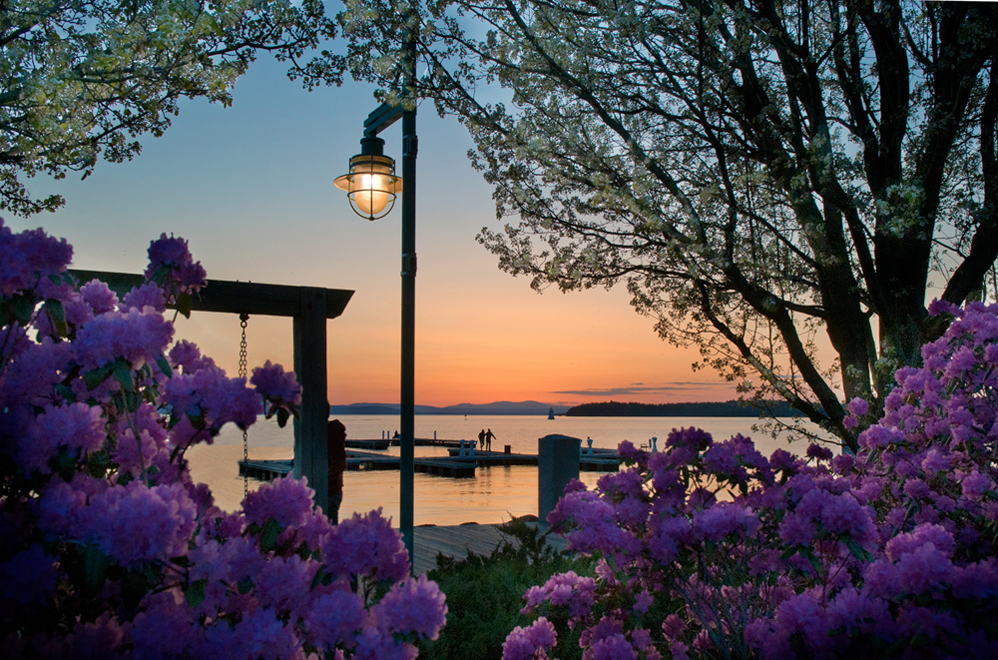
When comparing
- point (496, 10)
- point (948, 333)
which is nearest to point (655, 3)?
point (496, 10)

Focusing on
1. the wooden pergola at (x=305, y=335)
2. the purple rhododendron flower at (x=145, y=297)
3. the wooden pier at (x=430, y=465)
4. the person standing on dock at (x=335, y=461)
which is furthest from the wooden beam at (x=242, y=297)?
the wooden pier at (x=430, y=465)

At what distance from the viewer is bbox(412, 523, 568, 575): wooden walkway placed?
18.2 ft

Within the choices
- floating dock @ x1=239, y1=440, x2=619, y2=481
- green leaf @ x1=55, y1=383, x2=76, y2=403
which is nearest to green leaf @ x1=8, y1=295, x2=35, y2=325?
green leaf @ x1=55, y1=383, x2=76, y2=403

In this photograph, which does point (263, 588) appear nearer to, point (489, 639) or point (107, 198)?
point (489, 639)

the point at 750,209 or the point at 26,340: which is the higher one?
the point at 750,209

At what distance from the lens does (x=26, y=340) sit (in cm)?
137

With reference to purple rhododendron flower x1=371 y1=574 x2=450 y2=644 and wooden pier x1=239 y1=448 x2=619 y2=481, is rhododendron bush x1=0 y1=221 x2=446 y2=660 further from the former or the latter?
wooden pier x1=239 y1=448 x2=619 y2=481

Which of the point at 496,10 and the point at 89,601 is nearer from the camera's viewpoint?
the point at 89,601

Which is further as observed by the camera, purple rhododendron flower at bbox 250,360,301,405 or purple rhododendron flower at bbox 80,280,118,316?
purple rhododendron flower at bbox 80,280,118,316

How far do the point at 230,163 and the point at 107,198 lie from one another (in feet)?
2.61

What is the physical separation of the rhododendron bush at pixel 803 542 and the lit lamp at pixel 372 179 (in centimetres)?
288

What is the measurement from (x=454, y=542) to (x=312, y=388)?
3.67 meters

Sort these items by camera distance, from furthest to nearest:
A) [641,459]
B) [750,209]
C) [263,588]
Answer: [750,209], [641,459], [263,588]

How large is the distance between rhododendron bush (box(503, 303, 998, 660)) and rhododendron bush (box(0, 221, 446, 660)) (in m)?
1.00
